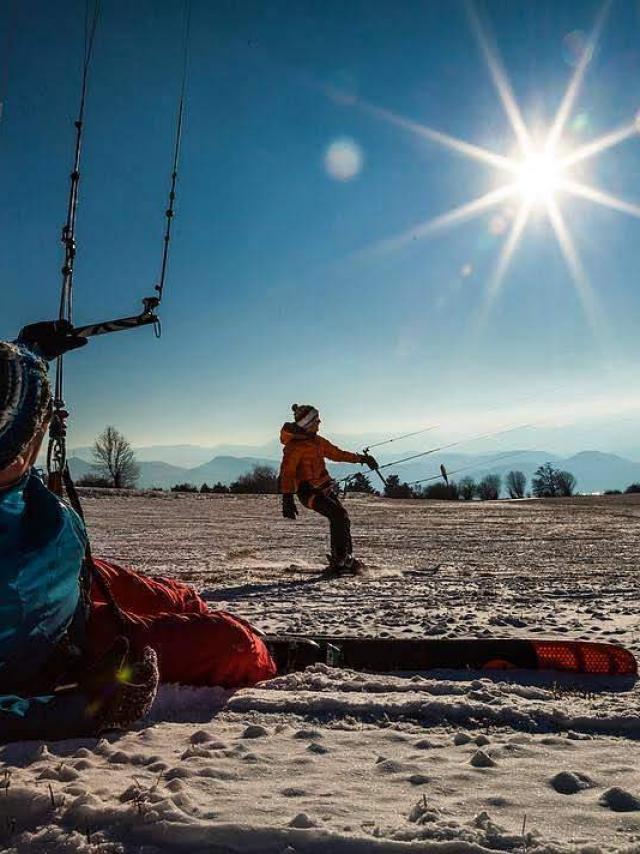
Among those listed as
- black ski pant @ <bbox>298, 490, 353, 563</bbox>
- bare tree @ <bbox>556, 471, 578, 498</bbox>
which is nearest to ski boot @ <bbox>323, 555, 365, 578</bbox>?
black ski pant @ <bbox>298, 490, 353, 563</bbox>

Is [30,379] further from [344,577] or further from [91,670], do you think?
[344,577]

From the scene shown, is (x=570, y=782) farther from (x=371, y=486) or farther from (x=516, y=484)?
(x=516, y=484)

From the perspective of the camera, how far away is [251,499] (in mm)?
31312

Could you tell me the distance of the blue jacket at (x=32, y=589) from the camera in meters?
2.35

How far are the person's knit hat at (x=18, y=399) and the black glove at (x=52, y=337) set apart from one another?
1.56 metres

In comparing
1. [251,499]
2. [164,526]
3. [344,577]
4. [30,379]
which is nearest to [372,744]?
[30,379]

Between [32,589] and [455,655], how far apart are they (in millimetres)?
2561

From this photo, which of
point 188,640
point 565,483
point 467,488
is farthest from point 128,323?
point 565,483

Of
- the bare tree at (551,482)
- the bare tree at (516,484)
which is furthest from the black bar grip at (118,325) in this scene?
the bare tree at (516,484)

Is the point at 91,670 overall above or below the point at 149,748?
above

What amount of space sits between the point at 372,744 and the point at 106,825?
1.13 metres

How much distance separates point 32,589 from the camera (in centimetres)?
240

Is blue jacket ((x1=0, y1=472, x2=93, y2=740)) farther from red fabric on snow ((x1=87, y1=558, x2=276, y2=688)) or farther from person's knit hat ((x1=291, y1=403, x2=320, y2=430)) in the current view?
person's knit hat ((x1=291, y1=403, x2=320, y2=430))

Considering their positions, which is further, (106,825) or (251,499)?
(251,499)
